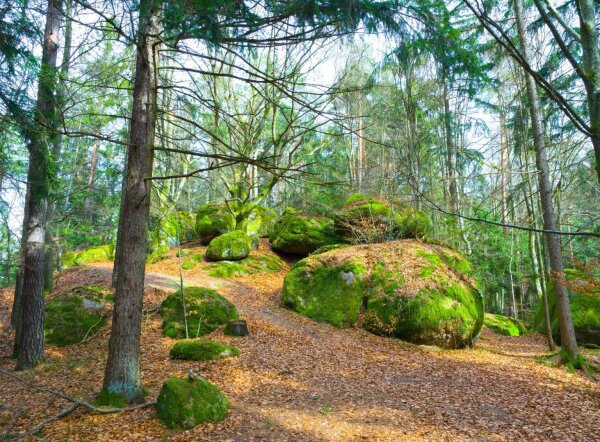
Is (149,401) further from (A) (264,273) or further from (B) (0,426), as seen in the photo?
(A) (264,273)

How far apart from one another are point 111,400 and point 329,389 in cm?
309

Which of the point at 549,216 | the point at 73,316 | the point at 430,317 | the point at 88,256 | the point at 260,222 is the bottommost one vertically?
the point at 430,317

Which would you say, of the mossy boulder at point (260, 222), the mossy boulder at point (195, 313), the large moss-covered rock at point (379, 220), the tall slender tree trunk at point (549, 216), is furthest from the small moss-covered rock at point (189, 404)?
the mossy boulder at point (260, 222)

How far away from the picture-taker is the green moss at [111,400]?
14.6ft

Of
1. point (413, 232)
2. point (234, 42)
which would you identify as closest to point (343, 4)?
point (234, 42)

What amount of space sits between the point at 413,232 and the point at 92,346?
996cm

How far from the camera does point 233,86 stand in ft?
57.2

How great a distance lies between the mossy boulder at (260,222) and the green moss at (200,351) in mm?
11284

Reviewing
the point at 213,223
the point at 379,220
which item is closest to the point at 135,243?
the point at 379,220

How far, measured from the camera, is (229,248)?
47.9 feet

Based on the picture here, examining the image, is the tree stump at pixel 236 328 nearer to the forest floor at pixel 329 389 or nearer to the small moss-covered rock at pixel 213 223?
the forest floor at pixel 329 389

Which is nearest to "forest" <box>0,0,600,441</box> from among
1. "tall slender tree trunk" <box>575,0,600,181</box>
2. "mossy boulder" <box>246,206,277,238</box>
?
"tall slender tree trunk" <box>575,0,600,181</box>

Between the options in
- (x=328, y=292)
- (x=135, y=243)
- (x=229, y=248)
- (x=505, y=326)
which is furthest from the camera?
(x=229, y=248)

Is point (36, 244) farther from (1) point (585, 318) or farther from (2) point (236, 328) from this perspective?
(1) point (585, 318)
